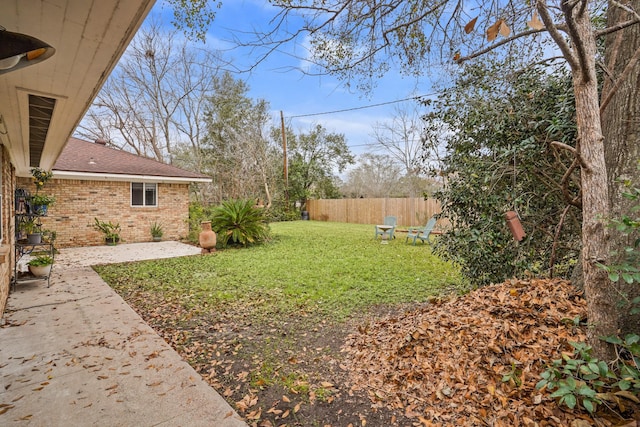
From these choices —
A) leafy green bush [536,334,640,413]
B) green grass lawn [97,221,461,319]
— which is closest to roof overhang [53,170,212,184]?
green grass lawn [97,221,461,319]

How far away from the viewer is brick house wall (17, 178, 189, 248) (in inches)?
400

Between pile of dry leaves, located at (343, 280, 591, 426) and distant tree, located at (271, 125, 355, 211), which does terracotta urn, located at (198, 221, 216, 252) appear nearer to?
pile of dry leaves, located at (343, 280, 591, 426)

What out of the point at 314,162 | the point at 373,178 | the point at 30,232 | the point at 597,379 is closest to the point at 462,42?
the point at 597,379

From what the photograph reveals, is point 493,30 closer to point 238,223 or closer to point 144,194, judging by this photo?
point 238,223

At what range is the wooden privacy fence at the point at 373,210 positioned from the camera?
1684cm

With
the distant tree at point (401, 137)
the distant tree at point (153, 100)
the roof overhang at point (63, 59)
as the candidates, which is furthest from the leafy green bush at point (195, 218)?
the distant tree at point (401, 137)

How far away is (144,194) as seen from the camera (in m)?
11.8

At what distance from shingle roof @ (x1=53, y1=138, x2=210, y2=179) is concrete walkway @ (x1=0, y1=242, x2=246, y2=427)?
22.7 ft

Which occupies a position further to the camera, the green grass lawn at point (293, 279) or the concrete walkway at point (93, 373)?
the green grass lawn at point (293, 279)

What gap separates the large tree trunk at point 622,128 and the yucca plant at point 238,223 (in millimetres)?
9141

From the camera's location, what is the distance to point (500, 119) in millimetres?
3328

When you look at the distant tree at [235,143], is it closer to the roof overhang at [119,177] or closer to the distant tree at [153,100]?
the distant tree at [153,100]

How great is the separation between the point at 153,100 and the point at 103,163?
29.0ft

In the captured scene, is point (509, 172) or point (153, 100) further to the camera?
point (153, 100)
